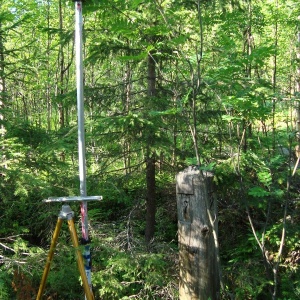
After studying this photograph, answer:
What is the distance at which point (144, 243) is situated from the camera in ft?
14.4

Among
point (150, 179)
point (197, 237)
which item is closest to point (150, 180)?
point (150, 179)

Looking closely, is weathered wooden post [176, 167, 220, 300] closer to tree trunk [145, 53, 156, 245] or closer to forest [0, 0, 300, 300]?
forest [0, 0, 300, 300]

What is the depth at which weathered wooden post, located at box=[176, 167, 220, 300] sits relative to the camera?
329 cm

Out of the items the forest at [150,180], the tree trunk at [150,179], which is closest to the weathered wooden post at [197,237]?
the forest at [150,180]

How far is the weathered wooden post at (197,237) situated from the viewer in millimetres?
3285

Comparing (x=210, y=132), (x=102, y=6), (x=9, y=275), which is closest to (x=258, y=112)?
(x=102, y=6)

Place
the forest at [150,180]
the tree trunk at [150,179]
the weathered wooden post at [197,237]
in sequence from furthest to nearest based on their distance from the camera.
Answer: the tree trunk at [150,179] → the forest at [150,180] → the weathered wooden post at [197,237]

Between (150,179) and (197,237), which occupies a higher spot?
(150,179)

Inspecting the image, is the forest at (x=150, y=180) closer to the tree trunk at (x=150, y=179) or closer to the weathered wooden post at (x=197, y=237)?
the tree trunk at (x=150, y=179)

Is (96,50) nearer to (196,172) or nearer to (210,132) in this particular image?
(210,132)

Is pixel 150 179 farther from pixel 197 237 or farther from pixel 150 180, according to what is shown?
pixel 197 237

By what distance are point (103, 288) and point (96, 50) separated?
2.97m

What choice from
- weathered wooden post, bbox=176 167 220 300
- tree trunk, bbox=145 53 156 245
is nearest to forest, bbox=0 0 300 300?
tree trunk, bbox=145 53 156 245

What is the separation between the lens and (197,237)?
3.32 m
